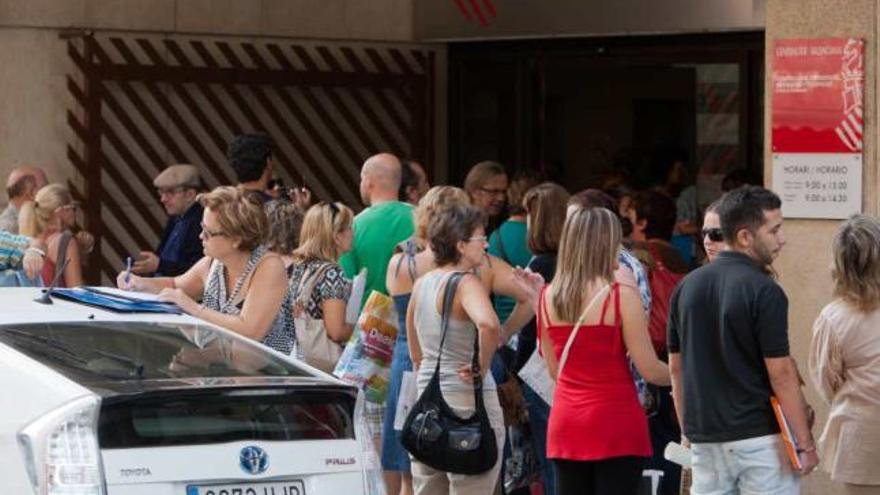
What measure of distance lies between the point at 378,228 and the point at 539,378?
1604mm

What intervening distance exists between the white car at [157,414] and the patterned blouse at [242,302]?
1.73m

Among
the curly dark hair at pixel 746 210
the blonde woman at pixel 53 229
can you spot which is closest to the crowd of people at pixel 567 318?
the curly dark hair at pixel 746 210

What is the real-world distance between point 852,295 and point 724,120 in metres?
7.79

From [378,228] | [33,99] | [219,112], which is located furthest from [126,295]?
[219,112]

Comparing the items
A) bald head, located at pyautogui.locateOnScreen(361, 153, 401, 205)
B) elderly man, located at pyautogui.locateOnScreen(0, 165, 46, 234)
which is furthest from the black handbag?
elderly man, located at pyautogui.locateOnScreen(0, 165, 46, 234)

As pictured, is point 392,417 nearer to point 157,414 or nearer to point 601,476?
point 601,476

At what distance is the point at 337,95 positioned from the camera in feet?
52.7

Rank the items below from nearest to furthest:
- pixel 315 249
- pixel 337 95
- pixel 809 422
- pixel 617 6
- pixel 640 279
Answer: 1. pixel 809 422
2. pixel 640 279
3. pixel 315 249
4. pixel 617 6
5. pixel 337 95

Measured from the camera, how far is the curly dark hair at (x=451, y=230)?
8.70 m

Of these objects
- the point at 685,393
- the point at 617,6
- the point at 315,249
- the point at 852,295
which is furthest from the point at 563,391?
the point at 617,6

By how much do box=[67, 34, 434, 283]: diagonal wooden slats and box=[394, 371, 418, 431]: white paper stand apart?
246 inches

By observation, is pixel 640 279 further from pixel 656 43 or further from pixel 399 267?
pixel 656 43

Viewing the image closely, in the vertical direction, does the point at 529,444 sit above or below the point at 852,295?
below

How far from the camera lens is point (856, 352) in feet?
25.3
